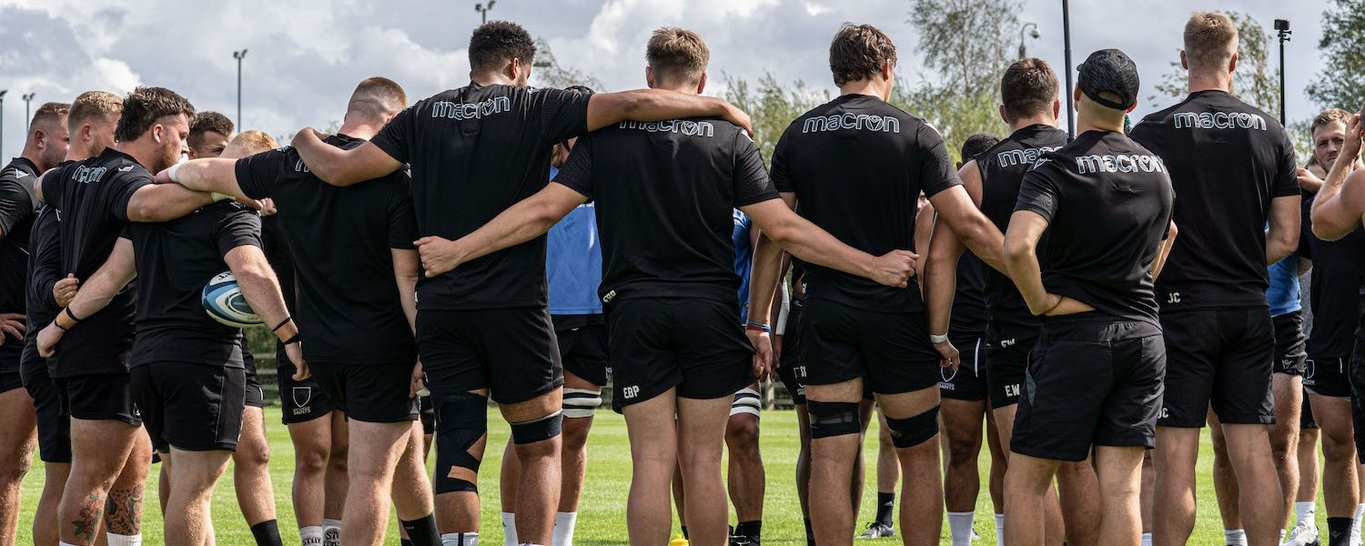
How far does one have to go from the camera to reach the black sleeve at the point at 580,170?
655 cm

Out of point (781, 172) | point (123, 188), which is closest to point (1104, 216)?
point (781, 172)

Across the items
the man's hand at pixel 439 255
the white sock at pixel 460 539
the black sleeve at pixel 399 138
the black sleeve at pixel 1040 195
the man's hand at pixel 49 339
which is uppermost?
the black sleeve at pixel 399 138

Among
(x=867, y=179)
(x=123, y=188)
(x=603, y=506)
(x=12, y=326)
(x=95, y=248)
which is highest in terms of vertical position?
(x=123, y=188)

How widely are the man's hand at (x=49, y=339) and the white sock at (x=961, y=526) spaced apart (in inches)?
199

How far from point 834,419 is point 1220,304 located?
78.9 inches

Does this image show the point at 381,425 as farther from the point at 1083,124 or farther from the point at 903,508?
the point at 1083,124

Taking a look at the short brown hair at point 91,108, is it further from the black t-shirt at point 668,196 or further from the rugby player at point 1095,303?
the rugby player at point 1095,303

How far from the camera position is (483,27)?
22.1 feet

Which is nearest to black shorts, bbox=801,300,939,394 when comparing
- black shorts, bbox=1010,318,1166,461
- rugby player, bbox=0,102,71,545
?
black shorts, bbox=1010,318,1166,461

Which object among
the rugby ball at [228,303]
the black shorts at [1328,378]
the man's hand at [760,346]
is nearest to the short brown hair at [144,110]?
the rugby ball at [228,303]

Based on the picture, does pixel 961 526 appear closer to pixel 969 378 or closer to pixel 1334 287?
pixel 969 378

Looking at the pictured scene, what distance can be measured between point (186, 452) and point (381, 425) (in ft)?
3.42

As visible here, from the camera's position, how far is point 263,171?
6.78m

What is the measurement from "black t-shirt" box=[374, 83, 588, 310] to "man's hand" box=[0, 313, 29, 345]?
3606mm
